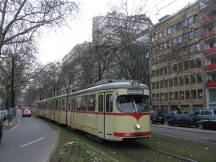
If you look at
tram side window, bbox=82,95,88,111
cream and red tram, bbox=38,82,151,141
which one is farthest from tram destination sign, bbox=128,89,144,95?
tram side window, bbox=82,95,88,111

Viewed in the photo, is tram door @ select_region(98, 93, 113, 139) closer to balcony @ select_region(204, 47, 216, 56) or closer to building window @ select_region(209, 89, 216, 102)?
balcony @ select_region(204, 47, 216, 56)

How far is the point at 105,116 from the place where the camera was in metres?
18.8

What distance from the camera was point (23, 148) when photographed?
1809 centimetres

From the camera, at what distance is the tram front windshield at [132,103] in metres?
18.2

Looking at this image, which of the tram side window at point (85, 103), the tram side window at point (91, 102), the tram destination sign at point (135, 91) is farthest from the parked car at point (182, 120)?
the tram destination sign at point (135, 91)

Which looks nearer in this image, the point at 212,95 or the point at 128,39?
the point at 128,39

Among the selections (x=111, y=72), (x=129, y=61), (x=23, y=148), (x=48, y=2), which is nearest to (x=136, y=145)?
(x=23, y=148)

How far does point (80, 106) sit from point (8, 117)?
1879cm

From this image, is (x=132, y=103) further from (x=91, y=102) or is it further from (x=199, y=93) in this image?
(x=199, y=93)

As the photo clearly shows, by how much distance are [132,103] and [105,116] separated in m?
1.45

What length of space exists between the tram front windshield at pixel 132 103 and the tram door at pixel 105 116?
20.7 inches

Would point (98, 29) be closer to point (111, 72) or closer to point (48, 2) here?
point (48, 2)

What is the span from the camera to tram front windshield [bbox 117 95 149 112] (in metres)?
18.2

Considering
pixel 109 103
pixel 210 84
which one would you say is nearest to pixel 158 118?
pixel 210 84
